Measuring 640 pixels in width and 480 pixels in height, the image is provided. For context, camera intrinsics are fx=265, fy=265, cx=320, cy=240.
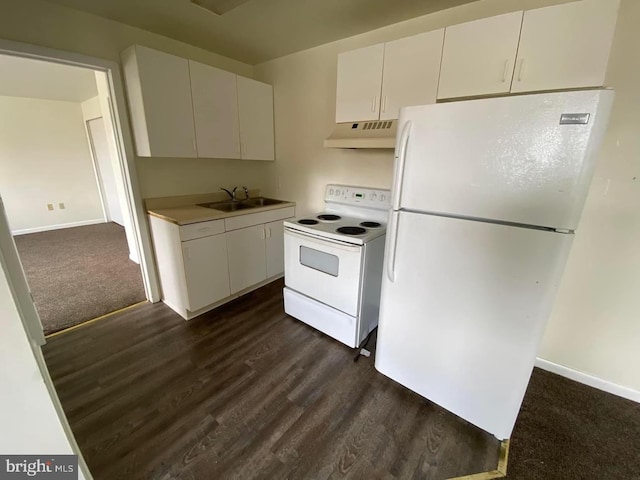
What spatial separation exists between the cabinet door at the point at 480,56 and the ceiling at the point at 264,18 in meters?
0.38

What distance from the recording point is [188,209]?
8.15 ft

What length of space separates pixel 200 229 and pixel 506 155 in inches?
82.1

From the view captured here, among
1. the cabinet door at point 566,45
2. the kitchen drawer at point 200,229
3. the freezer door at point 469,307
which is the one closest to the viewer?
the freezer door at point 469,307

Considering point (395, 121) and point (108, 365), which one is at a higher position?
point (395, 121)

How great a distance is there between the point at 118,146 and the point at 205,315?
1612mm

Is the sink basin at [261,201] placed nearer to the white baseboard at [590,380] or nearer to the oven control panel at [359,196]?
the oven control panel at [359,196]

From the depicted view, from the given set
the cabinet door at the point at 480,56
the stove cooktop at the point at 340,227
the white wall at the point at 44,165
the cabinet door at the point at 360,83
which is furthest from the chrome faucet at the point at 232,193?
the white wall at the point at 44,165

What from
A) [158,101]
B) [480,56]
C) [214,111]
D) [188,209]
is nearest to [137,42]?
[158,101]

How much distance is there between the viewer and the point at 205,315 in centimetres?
242

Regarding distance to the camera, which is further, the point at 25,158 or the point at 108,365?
the point at 25,158

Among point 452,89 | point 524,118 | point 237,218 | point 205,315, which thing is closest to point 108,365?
point 205,315

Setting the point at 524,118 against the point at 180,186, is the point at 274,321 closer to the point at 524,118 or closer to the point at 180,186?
the point at 180,186

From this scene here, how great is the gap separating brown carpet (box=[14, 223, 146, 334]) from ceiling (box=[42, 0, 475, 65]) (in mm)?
2353

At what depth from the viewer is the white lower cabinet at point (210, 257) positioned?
2.17 m
